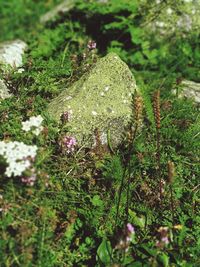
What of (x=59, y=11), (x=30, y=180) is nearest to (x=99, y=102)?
(x=30, y=180)

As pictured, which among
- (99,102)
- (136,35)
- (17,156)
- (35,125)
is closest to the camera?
(17,156)

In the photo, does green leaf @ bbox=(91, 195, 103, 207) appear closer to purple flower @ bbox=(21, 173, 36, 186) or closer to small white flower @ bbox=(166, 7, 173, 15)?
purple flower @ bbox=(21, 173, 36, 186)

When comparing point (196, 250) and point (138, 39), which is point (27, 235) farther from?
point (138, 39)

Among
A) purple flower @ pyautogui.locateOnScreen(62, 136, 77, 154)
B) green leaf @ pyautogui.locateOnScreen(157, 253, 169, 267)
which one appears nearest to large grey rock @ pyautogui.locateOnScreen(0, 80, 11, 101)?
purple flower @ pyautogui.locateOnScreen(62, 136, 77, 154)

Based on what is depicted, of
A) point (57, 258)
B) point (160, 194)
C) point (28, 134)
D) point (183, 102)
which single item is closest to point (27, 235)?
point (57, 258)

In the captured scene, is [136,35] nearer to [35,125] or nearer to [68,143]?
[68,143]
